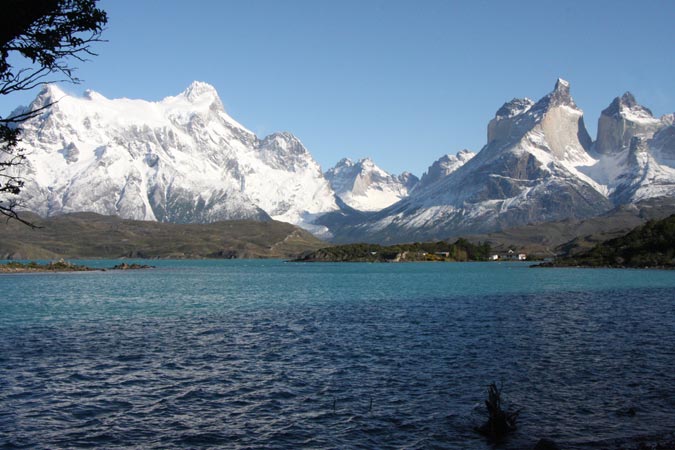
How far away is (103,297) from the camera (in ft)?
385

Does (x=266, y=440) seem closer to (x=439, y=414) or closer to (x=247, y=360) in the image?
(x=439, y=414)

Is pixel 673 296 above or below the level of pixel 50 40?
below

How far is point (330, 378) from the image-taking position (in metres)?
43.1

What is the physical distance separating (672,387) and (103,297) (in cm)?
10071

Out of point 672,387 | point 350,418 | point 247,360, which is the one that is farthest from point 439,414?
point 247,360

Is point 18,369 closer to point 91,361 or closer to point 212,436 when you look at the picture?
point 91,361

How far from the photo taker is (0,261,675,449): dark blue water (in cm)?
3128

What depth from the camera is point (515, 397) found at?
3734 centimetres

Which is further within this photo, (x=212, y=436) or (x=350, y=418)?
(x=350, y=418)

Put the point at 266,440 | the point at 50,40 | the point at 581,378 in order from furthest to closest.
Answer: the point at 581,378 < the point at 266,440 < the point at 50,40

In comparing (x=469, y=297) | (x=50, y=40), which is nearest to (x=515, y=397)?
(x=50, y=40)

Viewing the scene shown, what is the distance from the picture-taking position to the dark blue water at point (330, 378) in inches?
1232

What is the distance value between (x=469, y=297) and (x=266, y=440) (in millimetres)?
86072

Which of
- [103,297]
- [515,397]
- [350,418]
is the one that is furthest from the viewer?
[103,297]
